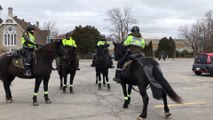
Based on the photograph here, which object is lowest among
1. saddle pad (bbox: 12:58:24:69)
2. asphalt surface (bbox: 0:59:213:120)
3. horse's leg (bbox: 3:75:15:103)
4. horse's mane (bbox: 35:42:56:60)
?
asphalt surface (bbox: 0:59:213:120)

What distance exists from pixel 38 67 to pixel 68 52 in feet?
5.87

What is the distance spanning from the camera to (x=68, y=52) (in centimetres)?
1220

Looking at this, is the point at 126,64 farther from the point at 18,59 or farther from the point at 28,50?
the point at 18,59

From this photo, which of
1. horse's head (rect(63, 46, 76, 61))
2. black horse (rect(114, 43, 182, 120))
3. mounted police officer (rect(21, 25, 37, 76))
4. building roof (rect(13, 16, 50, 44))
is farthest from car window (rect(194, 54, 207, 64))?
building roof (rect(13, 16, 50, 44))

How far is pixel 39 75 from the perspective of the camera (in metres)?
10.7

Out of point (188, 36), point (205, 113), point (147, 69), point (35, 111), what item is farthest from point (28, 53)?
point (188, 36)

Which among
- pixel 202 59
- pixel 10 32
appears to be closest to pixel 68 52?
pixel 202 59

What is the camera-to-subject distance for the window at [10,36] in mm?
70562

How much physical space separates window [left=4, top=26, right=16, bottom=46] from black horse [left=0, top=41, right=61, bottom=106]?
61.6m

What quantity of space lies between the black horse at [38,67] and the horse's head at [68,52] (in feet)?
1.18

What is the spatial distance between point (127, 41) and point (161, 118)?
244 centimetres

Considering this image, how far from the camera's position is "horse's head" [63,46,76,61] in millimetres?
11453

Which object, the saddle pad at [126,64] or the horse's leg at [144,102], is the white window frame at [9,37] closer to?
the saddle pad at [126,64]

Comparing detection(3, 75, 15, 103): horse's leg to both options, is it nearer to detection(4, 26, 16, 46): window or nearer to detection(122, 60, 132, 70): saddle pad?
detection(122, 60, 132, 70): saddle pad
